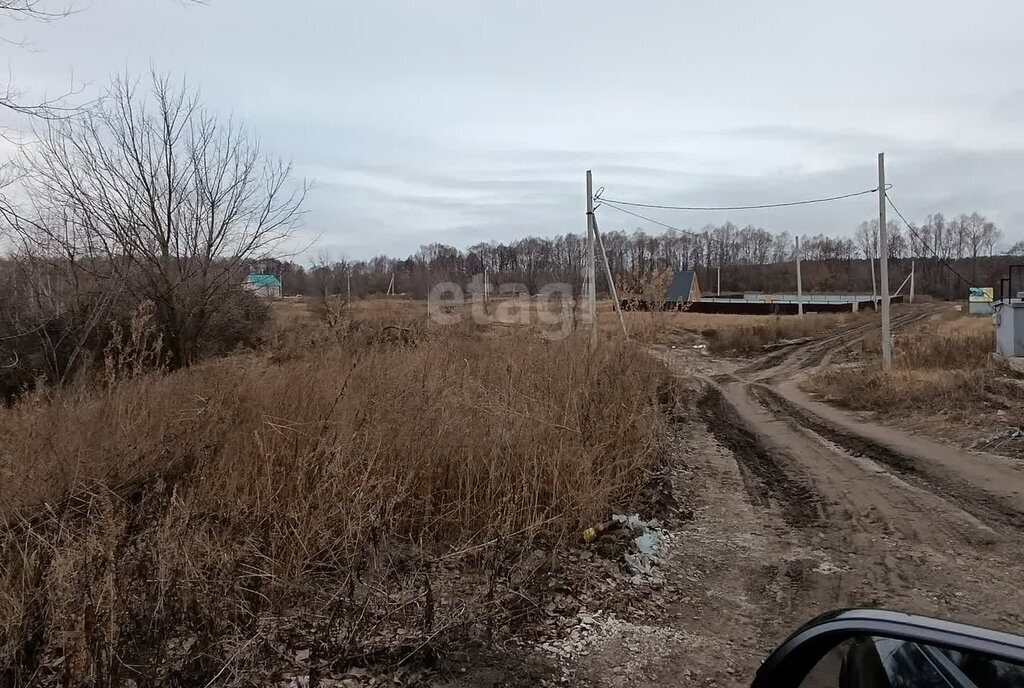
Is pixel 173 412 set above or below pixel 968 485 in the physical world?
above

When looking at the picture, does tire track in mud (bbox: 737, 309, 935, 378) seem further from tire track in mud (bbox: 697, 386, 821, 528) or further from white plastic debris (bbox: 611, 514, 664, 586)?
white plastic debris (bbox: 611, 514, 664, 586)

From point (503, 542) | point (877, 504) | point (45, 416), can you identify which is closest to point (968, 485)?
point (877, 504)

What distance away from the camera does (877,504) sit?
21.1 feet

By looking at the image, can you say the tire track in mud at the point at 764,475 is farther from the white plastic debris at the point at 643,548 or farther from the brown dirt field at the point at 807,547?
the white plastic debris at the point at 643,548

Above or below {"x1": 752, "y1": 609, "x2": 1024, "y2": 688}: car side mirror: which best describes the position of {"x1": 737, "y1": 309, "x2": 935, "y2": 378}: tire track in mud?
below

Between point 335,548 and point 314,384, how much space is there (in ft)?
5.96

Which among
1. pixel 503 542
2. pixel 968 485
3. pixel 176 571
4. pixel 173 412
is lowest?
pixel 968 485

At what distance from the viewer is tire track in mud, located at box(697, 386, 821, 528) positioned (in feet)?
20.7

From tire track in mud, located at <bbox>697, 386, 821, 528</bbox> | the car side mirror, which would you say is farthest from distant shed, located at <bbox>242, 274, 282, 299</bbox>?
the car side mirror

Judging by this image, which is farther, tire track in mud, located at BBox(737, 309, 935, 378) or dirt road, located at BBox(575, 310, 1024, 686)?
tire track in mud, located at BBox(737, 309, 935, 378)

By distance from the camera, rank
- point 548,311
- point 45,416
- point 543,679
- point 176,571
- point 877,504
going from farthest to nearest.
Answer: point 548,311
point 877,504
point 45,416
point 543,679
point 176,571

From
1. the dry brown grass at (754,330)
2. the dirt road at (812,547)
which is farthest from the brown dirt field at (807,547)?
the dry brown grass at (754,330)

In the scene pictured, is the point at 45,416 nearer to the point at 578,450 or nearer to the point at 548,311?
the point at 578,450

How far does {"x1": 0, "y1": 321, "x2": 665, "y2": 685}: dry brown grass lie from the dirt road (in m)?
0.82
